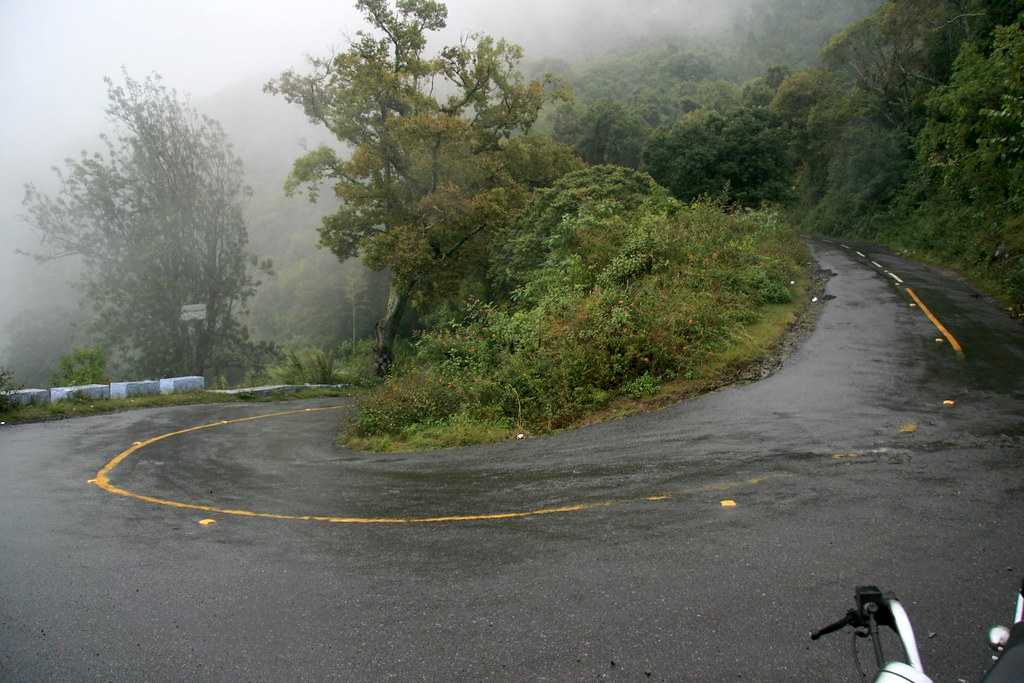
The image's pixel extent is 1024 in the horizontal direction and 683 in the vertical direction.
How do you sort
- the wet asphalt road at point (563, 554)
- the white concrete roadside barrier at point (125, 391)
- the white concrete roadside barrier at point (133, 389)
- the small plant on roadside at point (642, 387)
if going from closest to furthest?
the wet asphalt road at point (563, 554), the small plant on roadside at point (642, 387), the white concrete roadside barrier at point (125, 391), the white concrete roadside barrier at point (133, 389)

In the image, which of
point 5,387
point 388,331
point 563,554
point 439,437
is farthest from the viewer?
point 388,331

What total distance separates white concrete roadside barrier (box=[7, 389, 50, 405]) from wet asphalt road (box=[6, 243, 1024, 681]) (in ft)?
30.4

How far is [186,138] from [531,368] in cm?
3398

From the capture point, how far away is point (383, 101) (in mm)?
29625

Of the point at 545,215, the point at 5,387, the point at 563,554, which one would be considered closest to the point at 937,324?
the point at 545,215

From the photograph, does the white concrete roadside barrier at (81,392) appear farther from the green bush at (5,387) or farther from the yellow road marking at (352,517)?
the yellow road marking at (352,517)

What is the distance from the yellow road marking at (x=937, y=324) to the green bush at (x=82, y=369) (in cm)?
3099

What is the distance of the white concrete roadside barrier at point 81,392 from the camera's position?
1941 cm

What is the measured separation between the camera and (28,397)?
18703mm

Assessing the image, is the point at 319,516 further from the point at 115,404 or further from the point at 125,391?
the point at 125,391

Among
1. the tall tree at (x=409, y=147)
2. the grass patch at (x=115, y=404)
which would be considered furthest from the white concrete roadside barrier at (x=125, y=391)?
the tall tree at (x=409, y=147)

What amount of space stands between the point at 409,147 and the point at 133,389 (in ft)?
46.4

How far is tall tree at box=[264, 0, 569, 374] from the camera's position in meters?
28.5

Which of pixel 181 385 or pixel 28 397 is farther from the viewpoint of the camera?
pixel 181 385
